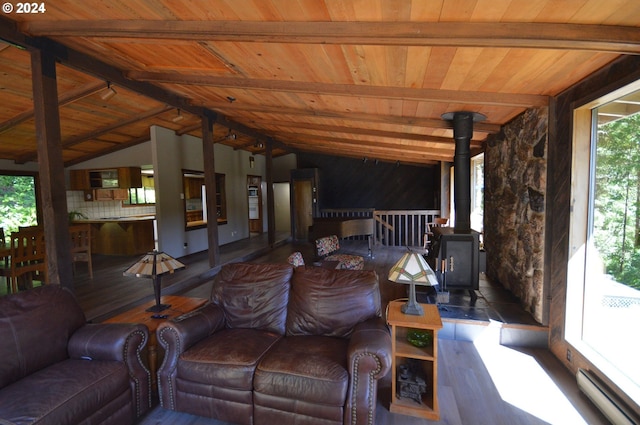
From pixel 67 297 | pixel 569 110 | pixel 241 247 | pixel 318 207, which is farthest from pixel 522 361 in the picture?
pixel 318 207

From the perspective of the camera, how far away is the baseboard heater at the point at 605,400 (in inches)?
73.7

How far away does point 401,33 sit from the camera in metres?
1.83

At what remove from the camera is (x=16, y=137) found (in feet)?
17.9

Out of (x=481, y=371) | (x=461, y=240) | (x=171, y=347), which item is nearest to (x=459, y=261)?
(x=461, y=240)

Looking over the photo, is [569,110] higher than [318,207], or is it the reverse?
[569,110]

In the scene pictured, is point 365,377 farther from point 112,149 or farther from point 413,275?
point 112,149

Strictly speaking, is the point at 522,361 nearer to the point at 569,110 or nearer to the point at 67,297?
the point at 569,110

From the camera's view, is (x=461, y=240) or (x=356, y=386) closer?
(x=356, y=386)

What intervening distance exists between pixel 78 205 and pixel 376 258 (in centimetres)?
713

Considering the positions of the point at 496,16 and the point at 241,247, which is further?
the point at 241,247

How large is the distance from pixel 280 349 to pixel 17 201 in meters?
7.34

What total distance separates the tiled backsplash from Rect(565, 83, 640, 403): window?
897cm

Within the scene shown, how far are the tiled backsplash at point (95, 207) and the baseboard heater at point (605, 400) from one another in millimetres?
9085

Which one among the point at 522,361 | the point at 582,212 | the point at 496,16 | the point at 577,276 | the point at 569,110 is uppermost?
the point at 496,16
